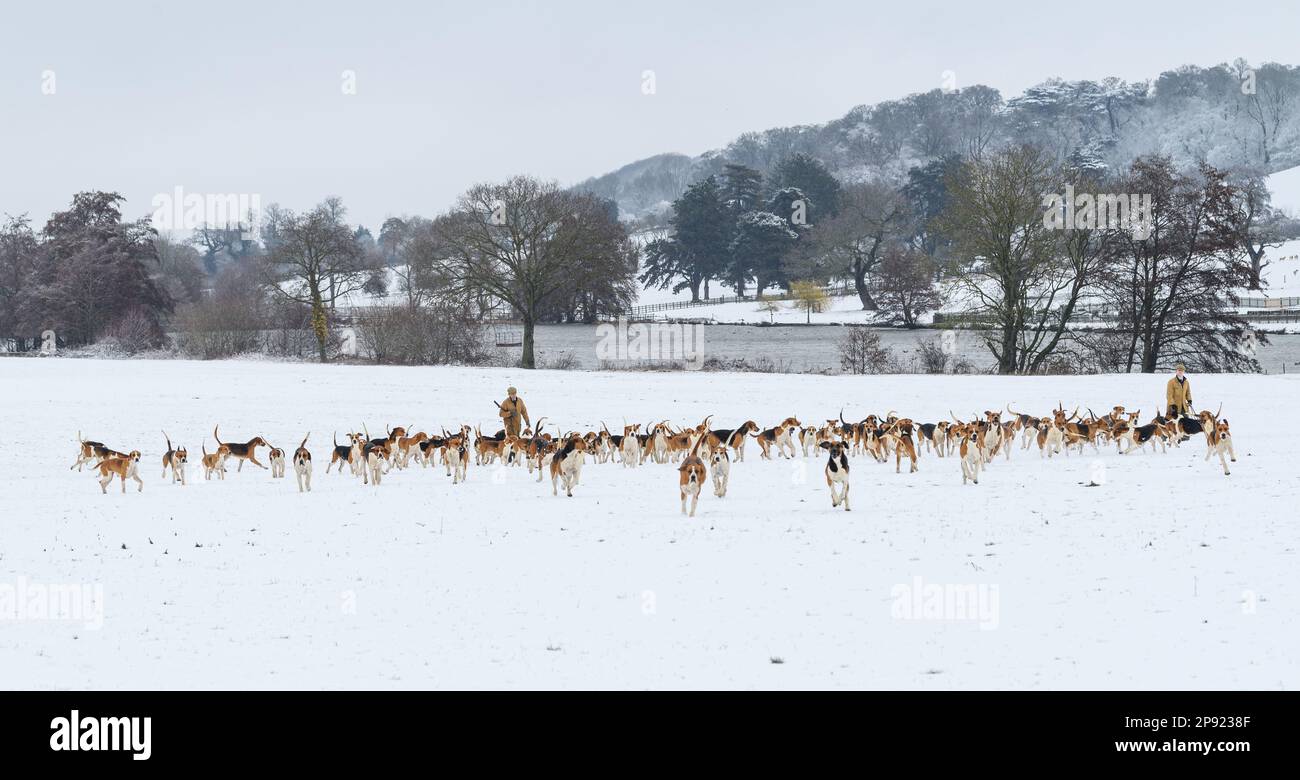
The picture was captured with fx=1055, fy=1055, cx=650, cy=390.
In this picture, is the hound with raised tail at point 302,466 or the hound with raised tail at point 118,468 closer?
A: the hound with raised tail at point 302,466

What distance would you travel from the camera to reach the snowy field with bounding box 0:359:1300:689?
305 inches

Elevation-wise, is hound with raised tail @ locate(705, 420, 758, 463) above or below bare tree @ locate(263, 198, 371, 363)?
below

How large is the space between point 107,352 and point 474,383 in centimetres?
2620

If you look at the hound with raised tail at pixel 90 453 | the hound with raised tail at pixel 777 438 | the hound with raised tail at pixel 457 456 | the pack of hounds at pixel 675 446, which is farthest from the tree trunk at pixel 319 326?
the hound with raised tail at pixel 777 438

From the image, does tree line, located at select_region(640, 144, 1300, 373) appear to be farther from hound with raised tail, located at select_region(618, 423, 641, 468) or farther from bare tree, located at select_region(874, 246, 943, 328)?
hound with raised tail, located at select_region(618, 423, 641, 468)

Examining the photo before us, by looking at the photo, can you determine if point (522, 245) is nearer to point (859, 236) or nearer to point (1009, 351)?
point (1009, 351)

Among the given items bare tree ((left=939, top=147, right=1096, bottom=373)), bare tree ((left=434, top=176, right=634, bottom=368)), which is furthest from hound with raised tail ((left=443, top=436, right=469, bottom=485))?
bare tree ((left=939, top=147, right=1096, bottom=373))

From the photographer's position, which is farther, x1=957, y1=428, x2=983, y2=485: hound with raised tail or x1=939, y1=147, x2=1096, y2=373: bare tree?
x1=939, y1=147, x2=1096, y2=373: bare tree

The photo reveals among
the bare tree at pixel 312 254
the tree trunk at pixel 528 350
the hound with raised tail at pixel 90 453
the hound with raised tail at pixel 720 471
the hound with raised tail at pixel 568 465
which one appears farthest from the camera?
the bare tree at pixel 312 254

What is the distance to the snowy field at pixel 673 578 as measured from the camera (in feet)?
25.4

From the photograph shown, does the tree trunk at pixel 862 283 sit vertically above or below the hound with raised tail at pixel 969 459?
above

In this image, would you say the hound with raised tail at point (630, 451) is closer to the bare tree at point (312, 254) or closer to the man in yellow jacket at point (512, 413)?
the man in yellow jacket at point (512, 413)

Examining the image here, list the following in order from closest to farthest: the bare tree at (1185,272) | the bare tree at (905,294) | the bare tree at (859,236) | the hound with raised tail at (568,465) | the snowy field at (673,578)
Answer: the snowy field at (673,578), the hound with raised tail at (568,465), the bare tree at (1185,272), the bare tree at (905,294), the bare tree at (859,236)

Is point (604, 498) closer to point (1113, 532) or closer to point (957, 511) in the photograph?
point (957, 511)
